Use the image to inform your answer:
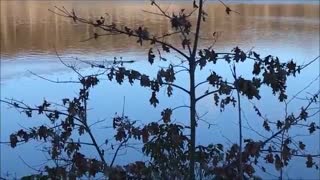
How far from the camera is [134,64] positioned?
10562 mm

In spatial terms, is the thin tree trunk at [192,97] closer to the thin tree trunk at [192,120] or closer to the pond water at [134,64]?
the thin tree trunk at [192,120]

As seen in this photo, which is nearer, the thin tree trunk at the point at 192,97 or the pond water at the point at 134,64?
the thin tree trunk at the point at 192,97

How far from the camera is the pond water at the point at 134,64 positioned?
20.9 feet

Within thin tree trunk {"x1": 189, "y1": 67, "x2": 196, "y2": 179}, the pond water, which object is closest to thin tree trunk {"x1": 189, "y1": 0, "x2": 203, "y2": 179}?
thin tree trunk {"x1": 189, "y1": 67, "x2": 196, "y2": 179}

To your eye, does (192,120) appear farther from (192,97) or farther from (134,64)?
(134,64)

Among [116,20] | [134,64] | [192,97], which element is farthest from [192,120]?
[116,20]

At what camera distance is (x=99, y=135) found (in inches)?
253

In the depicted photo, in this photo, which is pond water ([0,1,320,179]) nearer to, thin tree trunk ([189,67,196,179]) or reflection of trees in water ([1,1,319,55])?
reflection of trees in water ([1,1,319,55])

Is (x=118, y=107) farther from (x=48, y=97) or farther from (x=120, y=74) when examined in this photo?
(x=120, y=74)

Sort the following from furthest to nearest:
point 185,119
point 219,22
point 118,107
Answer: point 219,22
point 118,107
point 185,119

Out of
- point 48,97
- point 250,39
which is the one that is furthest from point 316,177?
point 250,39

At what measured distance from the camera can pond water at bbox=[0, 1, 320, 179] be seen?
6.37m

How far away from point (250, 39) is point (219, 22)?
4311 mm

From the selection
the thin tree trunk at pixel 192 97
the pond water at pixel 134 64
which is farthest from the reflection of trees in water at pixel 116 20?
the thin tree trunk at pixel 192 97
